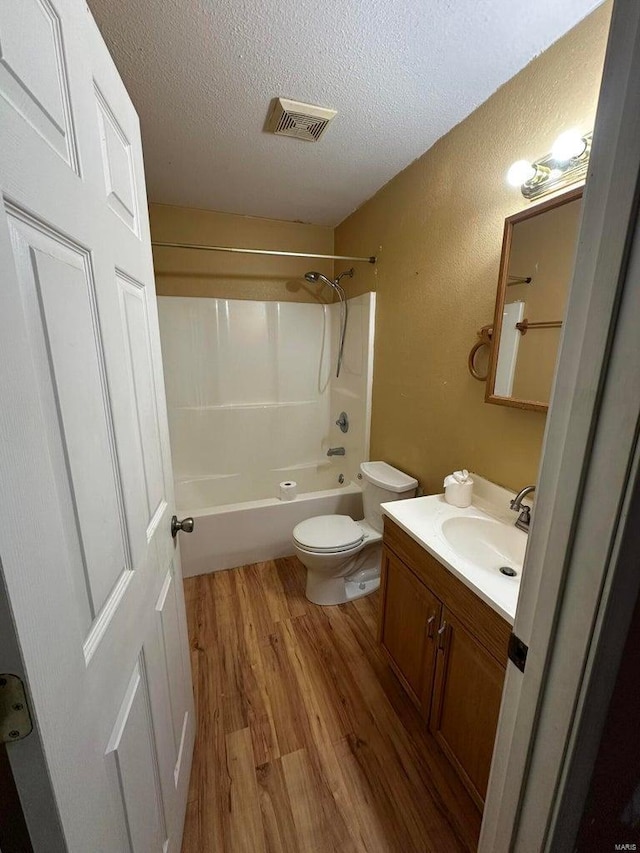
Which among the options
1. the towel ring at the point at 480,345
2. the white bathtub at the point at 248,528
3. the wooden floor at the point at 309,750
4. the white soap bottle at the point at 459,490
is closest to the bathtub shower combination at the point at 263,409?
the white bathtub at the point at 248,528

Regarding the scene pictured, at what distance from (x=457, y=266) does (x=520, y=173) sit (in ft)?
1.25

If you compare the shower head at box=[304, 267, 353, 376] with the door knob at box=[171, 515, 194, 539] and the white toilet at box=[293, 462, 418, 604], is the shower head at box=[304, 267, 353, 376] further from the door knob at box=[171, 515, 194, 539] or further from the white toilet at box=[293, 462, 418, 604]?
the door knob at box=[171, 515, 194, 539]

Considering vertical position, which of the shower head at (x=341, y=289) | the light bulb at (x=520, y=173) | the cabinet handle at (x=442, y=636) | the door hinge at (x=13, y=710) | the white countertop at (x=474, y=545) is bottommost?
the cabinet handle at (x=442, y=636)

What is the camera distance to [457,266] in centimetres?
151

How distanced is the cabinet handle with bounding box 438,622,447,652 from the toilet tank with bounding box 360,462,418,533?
76 cm

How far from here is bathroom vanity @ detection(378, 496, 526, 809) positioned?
36.7 inches

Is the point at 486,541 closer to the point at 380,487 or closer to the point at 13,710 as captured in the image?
the point at 380,487

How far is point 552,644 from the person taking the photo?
519 mm

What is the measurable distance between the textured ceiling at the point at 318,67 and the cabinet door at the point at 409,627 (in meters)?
1.77

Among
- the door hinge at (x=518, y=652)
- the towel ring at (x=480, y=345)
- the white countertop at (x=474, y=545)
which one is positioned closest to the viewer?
the door hinge at (x=518, y=652)

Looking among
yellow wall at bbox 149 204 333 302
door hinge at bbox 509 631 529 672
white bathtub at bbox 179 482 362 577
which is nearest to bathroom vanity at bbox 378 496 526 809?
door hinge at bbox 509 631 529 672

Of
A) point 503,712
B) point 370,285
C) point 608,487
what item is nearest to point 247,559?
point 503,712

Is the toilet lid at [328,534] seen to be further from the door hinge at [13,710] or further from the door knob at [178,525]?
the door hinge at [13,710]

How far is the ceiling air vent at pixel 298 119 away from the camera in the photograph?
4.47 ft
